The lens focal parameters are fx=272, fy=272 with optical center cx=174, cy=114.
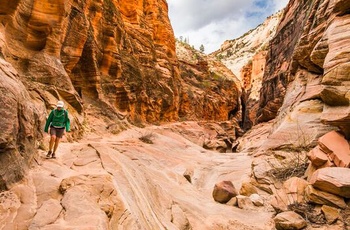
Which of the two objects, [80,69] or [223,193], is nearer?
[223,193]

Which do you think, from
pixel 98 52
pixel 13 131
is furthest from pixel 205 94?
pixel 13 131

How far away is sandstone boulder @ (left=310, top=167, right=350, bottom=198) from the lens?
620 cm

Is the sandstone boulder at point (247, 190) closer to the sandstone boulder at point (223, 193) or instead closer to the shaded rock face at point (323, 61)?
the sandstone boulder at point (223, 193)

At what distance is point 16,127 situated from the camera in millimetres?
5371

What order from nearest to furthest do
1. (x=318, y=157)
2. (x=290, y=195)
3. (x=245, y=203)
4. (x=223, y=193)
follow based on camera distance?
(x=290, y=195) → (x=318, y=157) → (x=245, y=203) → (x=223, y=193)

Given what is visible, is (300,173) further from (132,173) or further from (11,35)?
(11,35)

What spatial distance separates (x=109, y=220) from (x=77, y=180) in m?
1.15

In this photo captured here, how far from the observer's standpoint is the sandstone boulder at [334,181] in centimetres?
620

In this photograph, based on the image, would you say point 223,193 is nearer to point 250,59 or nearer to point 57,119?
point 57,119

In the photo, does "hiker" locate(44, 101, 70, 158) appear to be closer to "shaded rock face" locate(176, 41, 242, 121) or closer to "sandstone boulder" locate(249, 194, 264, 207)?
"sandstone boulder" locate(249, 194, 264, 207)

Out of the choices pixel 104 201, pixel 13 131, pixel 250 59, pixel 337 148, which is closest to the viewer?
pixel 104 201

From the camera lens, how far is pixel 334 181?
629 cm

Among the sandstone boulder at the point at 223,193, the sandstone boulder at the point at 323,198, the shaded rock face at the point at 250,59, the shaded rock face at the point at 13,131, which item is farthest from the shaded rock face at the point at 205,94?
the shaded rock face at the point at 13,131

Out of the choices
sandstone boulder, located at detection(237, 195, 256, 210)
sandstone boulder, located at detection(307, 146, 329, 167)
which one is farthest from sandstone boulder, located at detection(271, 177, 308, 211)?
sandstone boulder, located at detection(307, 146, 329, 167)
